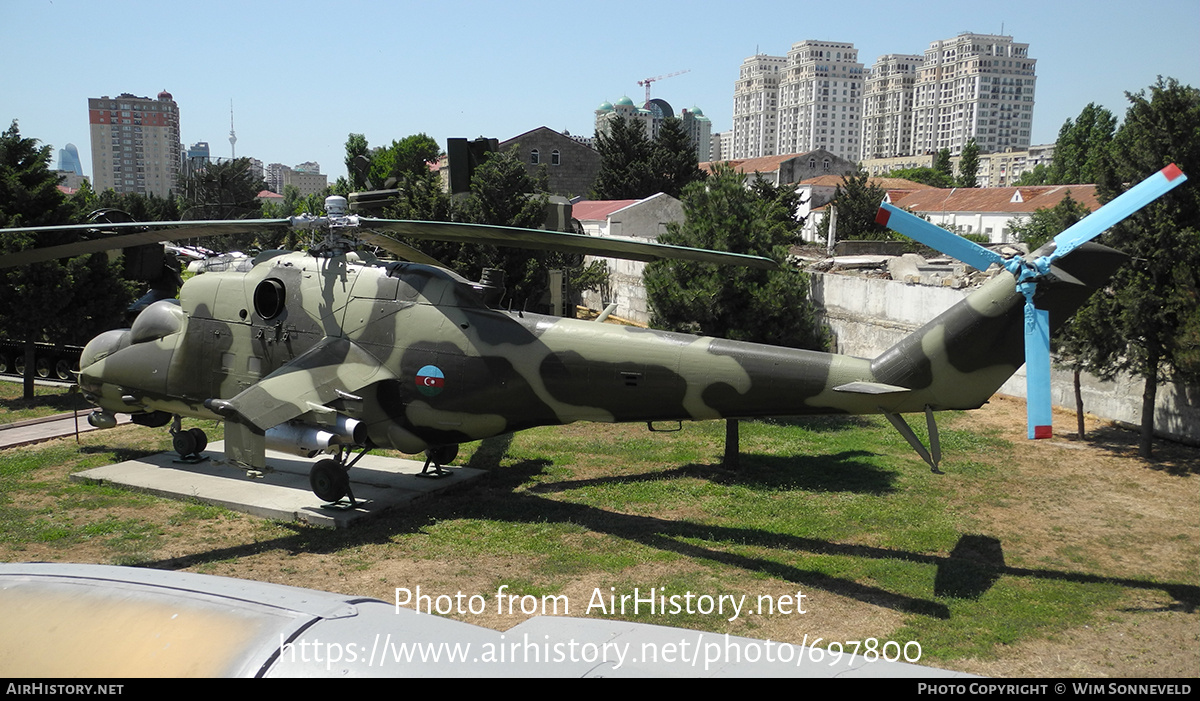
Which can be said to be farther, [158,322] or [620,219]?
[620,219]

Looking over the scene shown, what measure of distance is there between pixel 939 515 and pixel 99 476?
1326 cm

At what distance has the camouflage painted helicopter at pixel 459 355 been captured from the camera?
8.77m

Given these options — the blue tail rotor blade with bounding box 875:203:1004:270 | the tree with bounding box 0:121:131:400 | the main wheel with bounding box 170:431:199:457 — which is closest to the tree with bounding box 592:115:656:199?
the tree with bounding box 0:121:131:400

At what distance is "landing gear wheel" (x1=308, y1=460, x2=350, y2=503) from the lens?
447 inches

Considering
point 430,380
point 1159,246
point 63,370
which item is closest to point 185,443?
point 430,380

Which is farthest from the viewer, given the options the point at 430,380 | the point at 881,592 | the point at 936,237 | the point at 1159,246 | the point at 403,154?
the point at 403,154

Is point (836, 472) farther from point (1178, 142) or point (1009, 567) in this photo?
point (1178, 142)

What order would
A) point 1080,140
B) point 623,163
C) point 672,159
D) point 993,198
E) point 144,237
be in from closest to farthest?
point 144,237
point 993,198
point 672,159
point 623,163
point 1080,140

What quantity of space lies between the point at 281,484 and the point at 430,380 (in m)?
3.62

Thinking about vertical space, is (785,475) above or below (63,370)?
below

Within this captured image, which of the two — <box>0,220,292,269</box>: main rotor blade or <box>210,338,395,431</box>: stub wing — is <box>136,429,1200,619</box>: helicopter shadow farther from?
<box>0,220,292,269</box>: main rotor blade

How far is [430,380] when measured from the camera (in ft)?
37.1

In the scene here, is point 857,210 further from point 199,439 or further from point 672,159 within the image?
point 199,439
